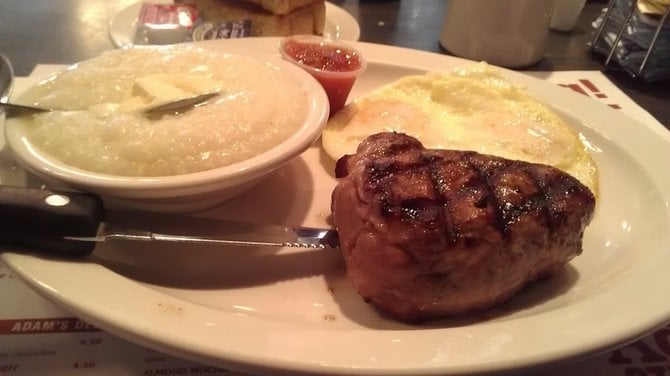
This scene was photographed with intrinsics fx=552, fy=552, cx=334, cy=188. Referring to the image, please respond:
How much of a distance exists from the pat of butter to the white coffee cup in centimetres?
180

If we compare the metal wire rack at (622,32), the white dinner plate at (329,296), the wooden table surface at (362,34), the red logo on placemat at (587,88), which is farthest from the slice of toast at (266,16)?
the metal wire rack at (622,32)

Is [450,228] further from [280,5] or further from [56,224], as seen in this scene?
[280,5]

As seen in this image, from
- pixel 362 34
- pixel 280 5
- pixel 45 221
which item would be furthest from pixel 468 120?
pixel 362 34

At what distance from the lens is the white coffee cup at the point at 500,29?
2.78m

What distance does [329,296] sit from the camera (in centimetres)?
137

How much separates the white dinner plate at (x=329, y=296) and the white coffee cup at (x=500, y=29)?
39.0 inches

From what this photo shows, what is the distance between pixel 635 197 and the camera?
1.72 meters

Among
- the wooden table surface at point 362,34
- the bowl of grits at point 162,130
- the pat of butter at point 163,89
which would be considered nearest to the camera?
the bowl of grits at point 162,130

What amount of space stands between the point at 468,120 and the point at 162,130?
1.14 metres

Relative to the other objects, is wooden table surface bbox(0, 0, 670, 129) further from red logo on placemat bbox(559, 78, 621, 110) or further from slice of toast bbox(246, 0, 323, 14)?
slice of toast bbox(246, 0, 323, 14)

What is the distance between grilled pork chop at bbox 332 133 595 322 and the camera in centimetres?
116

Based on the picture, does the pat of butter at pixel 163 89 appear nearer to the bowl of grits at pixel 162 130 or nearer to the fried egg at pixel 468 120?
the bowl of grits at pixel 162 130

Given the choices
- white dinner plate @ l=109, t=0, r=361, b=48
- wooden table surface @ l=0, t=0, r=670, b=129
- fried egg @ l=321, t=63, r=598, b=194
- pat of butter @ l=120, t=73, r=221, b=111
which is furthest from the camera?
wooden table surface @ l=0, t=0, r=670, b=129

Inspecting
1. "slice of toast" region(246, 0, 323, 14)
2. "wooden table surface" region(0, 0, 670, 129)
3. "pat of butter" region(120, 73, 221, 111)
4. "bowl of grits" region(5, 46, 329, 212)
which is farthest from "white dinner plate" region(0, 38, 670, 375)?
"wooden table surface" region(0, 0, 670, 129)
